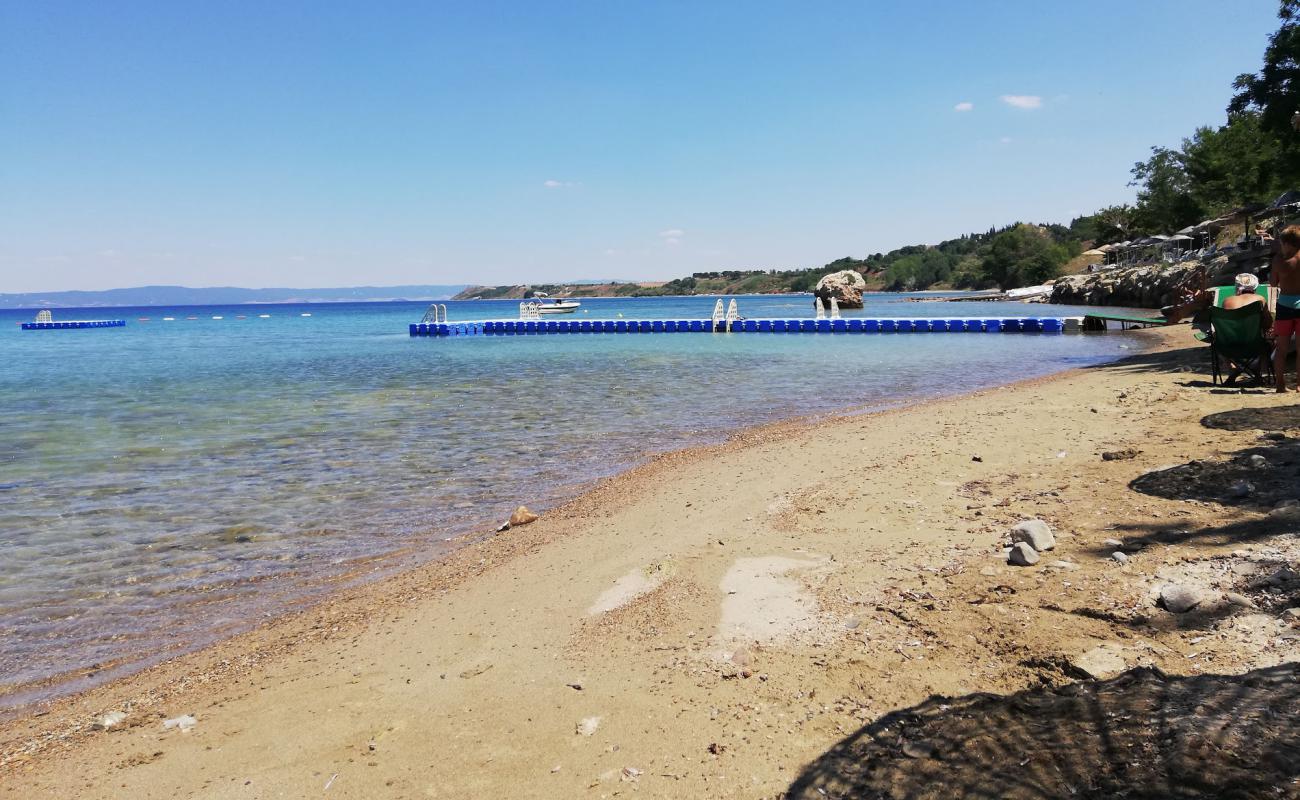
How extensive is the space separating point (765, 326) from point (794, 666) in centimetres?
4113

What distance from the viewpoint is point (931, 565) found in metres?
4.56

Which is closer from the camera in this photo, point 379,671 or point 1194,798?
point 1194,798

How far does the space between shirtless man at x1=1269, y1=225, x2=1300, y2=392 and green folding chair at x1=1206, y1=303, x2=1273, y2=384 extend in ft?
1.51

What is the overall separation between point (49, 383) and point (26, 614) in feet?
80.3

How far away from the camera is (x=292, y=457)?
1123 cm

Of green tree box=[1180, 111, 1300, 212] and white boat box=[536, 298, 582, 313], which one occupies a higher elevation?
green tree box=[1180, 111, 1300, 212]

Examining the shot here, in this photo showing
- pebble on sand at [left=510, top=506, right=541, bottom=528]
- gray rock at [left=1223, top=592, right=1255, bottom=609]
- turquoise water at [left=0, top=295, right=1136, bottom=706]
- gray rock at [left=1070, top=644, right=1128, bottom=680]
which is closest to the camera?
gray rock at [left=1070, top=644, right=1128, bottom=680]

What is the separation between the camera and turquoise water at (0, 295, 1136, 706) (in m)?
5.99

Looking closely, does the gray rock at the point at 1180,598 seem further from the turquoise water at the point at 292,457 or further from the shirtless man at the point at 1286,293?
the shirtless man at the point at 1286,293

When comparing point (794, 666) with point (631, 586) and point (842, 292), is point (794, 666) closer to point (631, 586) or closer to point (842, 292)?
point (631, 586)

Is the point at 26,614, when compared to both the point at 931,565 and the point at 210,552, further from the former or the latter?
the point at 931,565

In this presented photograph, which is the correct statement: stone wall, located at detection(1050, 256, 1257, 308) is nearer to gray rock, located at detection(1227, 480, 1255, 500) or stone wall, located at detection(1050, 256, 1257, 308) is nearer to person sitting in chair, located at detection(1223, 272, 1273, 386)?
person sitting in chair, located at detection(1223, 272, 1273, 386)

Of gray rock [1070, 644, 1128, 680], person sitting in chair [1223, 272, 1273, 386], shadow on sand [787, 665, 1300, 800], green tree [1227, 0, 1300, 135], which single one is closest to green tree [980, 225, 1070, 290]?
green tree [1227, 0, 1300, 135]

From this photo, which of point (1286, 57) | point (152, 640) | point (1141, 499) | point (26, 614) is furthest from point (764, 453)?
point (1286, 57)
